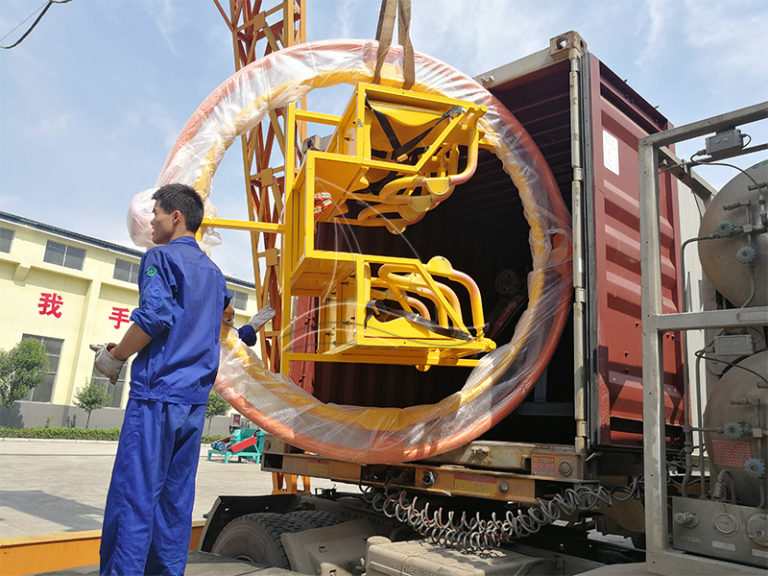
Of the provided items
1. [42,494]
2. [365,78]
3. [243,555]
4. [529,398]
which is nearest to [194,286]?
[365,78]

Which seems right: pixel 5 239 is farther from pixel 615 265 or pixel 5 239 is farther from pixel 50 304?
pixel 615 265

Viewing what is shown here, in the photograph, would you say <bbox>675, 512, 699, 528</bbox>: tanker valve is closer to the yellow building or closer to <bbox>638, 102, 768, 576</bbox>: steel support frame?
<bbox>638, 102, 768, 576</bbox>: steel support frame

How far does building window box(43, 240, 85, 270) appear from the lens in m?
26.5

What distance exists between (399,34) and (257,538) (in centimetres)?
369

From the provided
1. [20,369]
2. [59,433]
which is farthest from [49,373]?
[59,433]

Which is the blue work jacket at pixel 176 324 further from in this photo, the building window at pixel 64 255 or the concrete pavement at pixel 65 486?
the building window at pixel 64 255

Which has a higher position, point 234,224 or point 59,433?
point 234,224

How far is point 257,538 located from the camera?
4.40 meters

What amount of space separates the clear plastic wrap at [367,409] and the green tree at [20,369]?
24.5 m

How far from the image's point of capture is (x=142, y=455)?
232 cm

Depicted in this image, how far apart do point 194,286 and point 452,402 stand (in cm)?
211

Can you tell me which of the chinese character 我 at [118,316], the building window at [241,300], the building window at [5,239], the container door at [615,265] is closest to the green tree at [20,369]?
the chinese character 我 at [118,316]

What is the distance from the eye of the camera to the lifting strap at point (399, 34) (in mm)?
3760

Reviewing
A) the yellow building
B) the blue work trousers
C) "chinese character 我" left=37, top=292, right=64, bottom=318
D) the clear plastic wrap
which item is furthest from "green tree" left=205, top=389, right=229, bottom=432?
the blue work trousers
